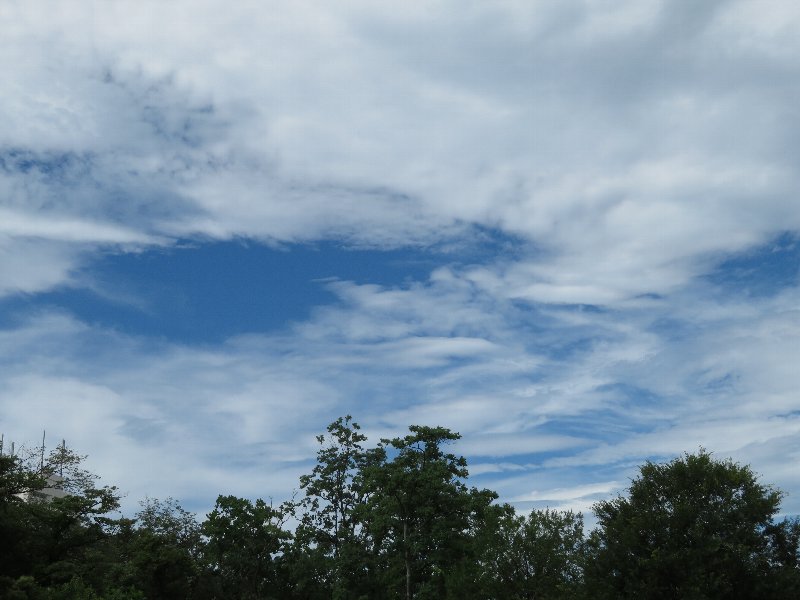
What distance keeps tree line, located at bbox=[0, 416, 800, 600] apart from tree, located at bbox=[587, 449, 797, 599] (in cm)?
6

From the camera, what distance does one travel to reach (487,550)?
3784 cm

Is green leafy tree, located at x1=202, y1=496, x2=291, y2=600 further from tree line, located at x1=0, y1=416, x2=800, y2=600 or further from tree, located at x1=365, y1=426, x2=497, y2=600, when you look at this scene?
tree, located at x1=365, y1=426, x2=497, y2=600

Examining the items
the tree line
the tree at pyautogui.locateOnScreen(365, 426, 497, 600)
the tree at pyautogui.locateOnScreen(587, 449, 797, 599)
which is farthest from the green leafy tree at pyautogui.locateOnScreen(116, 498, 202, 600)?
the tree at pyautogui.locateOnScreen(587, 449, 797, 599)

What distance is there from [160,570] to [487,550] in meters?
21.8

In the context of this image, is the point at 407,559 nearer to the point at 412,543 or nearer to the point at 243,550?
the point at 412,543

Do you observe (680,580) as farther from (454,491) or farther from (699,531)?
(454,491)

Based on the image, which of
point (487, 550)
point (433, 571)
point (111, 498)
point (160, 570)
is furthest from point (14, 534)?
point (433, 571)

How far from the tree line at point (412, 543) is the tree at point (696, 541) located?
0.19 feet

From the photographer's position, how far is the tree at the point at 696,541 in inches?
1184

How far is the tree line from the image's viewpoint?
31.0 m

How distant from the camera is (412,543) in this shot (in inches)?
2034

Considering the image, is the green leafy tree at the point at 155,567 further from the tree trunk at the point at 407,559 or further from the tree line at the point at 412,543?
the tree trunk at the point at 407,559

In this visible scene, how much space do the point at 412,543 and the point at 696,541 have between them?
24476 millimetres

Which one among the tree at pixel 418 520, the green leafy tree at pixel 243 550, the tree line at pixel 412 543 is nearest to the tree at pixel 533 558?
the tree line at pixel 412 543
